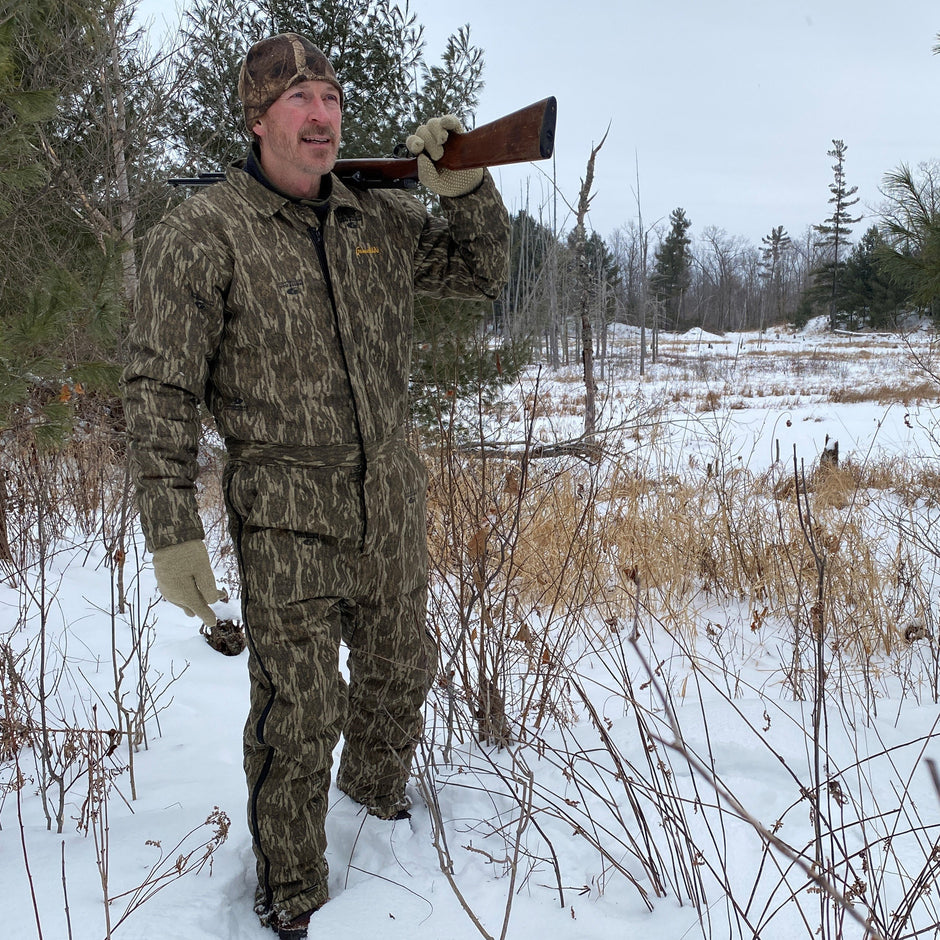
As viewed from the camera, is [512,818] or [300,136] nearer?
[300,136]

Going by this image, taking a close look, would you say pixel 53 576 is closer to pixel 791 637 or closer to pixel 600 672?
pixel 600 672

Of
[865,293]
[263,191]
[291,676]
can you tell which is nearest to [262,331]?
[263,191]

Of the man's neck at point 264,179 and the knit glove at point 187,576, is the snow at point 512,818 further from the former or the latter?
the man's neck at point 264,179

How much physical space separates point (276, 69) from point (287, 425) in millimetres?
838

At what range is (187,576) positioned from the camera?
5.58 ft

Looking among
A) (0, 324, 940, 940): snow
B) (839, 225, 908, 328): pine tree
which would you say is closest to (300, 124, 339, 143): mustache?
(0, 324, 940, 940): snow

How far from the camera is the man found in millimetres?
1699

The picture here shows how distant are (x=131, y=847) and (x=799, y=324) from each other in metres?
44.6

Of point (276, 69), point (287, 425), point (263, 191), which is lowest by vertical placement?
point (287, 425)

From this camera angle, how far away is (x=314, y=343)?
178cm

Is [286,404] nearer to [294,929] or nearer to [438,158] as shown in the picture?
[438,158]

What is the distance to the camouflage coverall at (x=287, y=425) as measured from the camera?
1.70m

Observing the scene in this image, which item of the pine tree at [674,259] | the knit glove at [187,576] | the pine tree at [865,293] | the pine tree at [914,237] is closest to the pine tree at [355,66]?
the pine tree at [914,237]

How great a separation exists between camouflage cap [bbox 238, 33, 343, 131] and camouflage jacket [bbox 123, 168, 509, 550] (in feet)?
0.62
